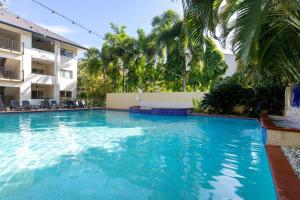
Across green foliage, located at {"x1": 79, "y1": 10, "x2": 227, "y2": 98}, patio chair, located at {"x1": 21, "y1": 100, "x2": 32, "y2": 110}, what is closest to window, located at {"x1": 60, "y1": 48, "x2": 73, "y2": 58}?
green foliage, located at {"x1": 79, "y1": 10, "x2": 227, "y2": 98}

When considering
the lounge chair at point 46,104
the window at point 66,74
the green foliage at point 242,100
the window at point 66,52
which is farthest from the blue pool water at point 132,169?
the window at point 66,52

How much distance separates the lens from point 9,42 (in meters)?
21.5

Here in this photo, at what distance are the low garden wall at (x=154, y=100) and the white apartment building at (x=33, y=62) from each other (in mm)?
5452

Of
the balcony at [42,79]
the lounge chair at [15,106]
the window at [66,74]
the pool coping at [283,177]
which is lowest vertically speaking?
the pool coping at [283,177]

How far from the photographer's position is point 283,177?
13.4ft

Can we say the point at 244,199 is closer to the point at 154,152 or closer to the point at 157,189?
the point at 157,189

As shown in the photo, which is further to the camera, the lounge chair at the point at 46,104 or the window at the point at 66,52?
the window at the point at 66,52

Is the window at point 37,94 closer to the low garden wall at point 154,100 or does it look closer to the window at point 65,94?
the window at point 65,94

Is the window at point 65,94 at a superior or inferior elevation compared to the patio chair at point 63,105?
superior

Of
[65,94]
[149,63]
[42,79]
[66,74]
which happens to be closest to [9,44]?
[42,79]

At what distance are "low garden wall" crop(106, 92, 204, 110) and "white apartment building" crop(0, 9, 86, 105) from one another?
5452mm

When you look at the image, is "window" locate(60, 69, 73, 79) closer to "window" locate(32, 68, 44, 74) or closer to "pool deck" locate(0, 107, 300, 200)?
"window" locate(32, 68, 44, 74)

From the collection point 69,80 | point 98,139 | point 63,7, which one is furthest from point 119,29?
point 98,139

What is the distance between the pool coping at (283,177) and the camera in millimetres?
3350
